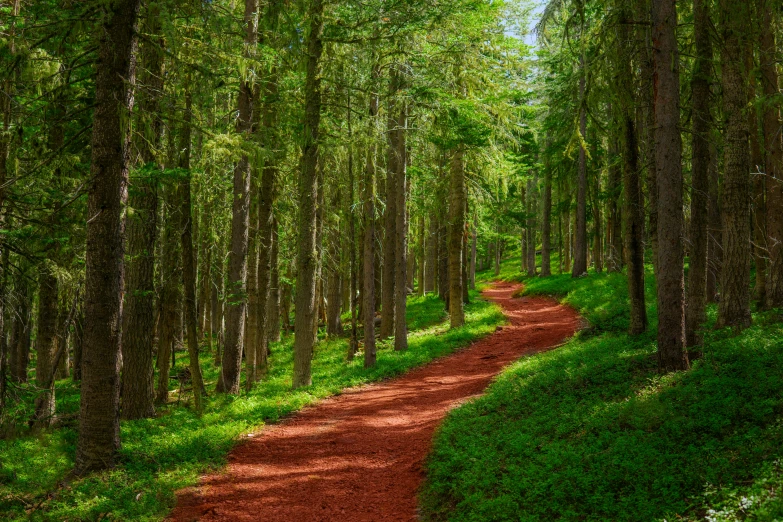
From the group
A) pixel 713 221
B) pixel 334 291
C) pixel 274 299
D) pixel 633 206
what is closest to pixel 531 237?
pixel 334 291

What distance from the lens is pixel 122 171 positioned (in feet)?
24.8

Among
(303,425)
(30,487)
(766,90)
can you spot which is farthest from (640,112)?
(30,487)

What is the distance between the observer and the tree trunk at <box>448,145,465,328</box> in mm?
18461

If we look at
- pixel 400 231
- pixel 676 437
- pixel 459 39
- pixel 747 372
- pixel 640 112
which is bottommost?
pixel 676 437

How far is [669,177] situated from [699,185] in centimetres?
288

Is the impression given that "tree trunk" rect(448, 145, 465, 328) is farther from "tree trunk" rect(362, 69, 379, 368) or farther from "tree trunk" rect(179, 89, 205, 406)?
"tree trunk" rect(179, 89, 205, 406)

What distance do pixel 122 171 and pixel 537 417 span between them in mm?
7472

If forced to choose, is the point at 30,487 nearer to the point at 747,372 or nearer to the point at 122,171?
the point at 122,171

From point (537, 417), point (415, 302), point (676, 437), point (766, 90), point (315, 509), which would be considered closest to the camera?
point (676, 437)

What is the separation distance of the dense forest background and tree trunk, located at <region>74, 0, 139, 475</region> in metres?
0.03

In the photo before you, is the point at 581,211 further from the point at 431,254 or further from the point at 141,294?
the point at 141,294

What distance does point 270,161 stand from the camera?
41.5ft

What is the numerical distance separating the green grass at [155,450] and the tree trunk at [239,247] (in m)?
0.78

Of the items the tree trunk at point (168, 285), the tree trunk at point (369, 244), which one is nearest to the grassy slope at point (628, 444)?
the tree trunk at point (369, 244)
